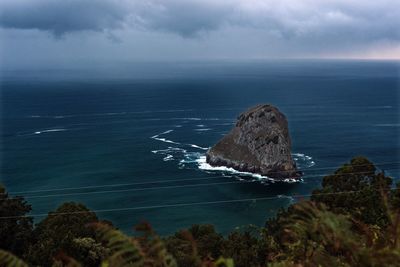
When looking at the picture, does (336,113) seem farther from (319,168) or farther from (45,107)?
(45,107)

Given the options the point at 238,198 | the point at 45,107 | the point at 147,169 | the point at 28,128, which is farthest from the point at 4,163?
the point at 45,107

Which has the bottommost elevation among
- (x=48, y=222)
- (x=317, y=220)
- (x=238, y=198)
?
(x=238, y=198)

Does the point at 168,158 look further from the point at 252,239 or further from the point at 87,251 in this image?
the point at 87,251

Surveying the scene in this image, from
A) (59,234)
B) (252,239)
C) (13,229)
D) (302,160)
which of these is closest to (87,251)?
(59,234)

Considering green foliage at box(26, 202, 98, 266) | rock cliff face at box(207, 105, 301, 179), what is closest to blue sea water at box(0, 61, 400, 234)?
rock cliff face at box(207, 105, 301, 179)

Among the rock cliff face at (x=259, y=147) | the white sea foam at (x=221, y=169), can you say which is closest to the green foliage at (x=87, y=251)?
the rock cliff face at (x=259, y=147)

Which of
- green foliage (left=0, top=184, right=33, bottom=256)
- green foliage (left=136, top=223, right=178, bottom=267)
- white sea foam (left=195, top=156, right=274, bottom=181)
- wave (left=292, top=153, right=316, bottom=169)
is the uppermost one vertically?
green foliage (left=136, top=223, right=178, bottom=267)

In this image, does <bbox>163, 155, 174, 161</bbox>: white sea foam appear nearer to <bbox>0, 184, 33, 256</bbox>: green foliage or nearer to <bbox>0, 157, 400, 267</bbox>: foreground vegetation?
<bbox>0, 157, 400, 267</bbox>: foreground vegetation
